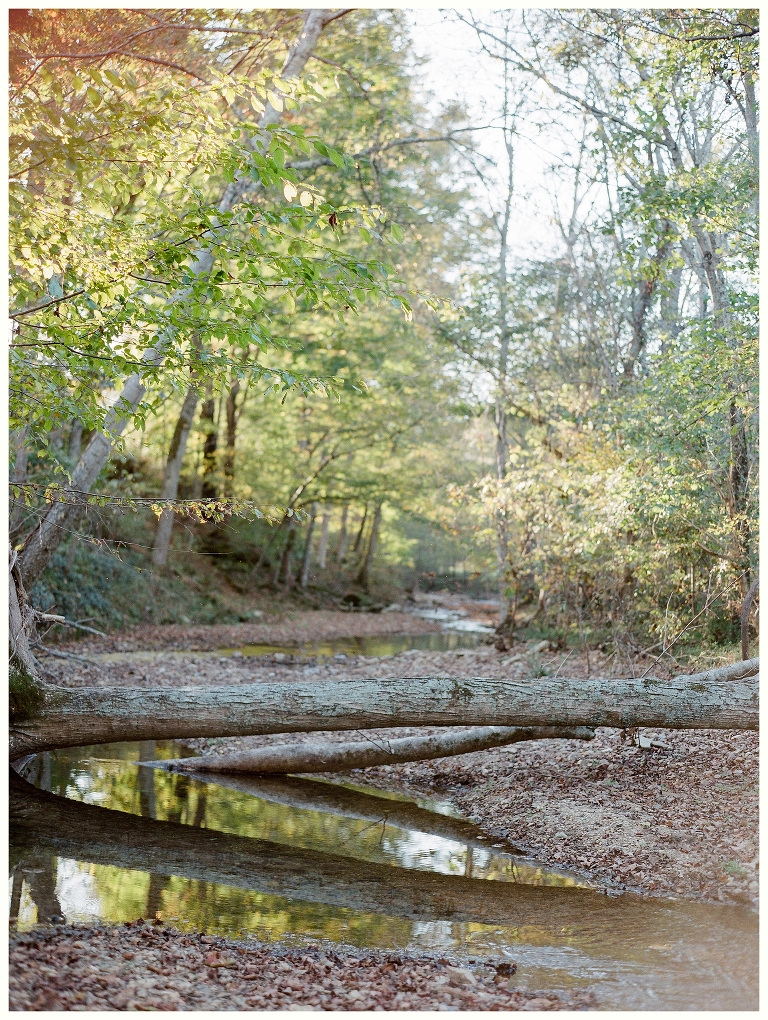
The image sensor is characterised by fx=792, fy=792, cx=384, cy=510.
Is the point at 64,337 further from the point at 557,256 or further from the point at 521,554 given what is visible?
the point at 557,256

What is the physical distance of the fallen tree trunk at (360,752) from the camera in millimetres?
7328

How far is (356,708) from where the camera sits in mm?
6062

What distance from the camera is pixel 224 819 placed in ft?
20.9

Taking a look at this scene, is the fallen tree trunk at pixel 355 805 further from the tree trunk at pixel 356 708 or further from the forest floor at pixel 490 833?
the tree trunk at pixel 356 708

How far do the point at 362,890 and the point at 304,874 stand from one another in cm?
46

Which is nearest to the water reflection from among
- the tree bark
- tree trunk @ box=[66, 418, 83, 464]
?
tree trunk @ box=[66, 418, 83, 464]

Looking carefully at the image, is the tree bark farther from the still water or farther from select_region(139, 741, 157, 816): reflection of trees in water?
select_region(139, 741, 157, 816): reflection of trees in water

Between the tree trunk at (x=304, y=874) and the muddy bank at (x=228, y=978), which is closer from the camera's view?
the muddy bank at (x=228, y=978)

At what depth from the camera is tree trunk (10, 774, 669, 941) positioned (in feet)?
15.8

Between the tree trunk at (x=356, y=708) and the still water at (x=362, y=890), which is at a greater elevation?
the tree trunk at (x=356, y=708)

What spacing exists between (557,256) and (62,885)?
42.4 ft

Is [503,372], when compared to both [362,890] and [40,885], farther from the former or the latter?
[40,885]

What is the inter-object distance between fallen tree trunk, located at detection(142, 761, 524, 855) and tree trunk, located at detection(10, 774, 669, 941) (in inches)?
30.3

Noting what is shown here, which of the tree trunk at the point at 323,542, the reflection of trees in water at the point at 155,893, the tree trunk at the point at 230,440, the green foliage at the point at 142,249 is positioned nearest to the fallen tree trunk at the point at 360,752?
the reflection of trees in water at the point at 155,893
